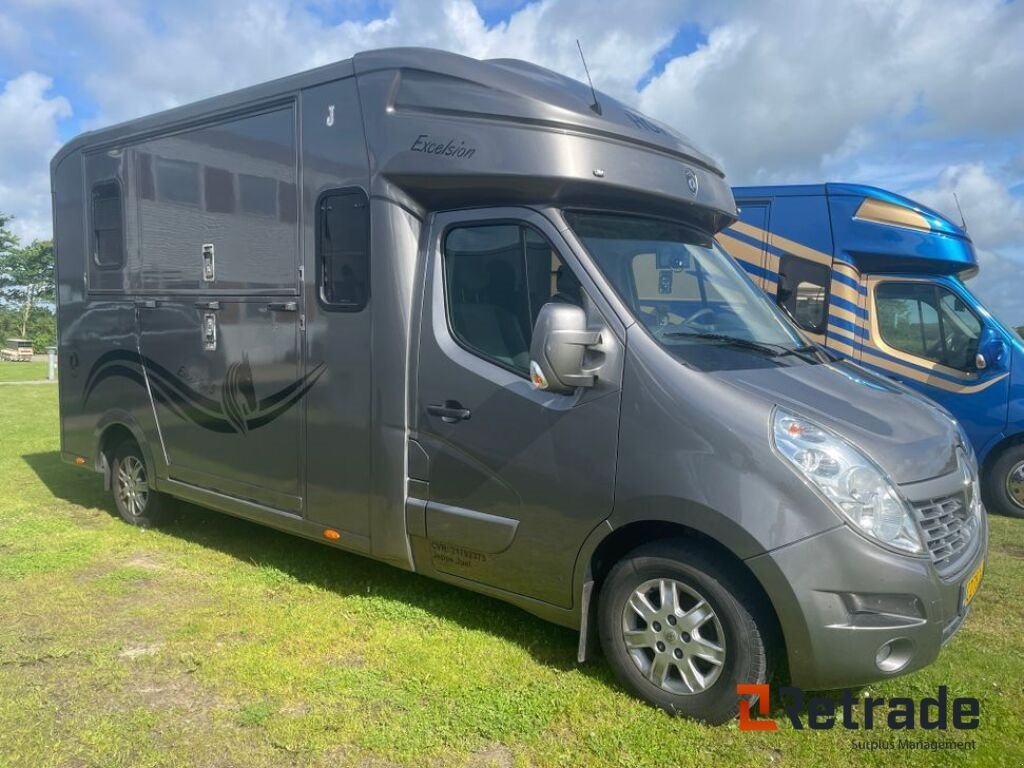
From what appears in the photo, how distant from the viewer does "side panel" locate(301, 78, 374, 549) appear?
15.6ft

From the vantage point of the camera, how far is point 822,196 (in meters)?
8.09

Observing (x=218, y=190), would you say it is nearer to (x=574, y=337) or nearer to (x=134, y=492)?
(x=134, y=492)

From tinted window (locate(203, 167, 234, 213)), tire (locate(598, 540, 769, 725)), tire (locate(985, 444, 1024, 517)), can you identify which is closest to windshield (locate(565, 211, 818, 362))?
tire (locate(598, 540, 769, 725))

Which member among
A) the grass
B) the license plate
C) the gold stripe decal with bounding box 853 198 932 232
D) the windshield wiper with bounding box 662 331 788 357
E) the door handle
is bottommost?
the grass

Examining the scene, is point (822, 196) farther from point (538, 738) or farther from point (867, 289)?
point (538, 738)

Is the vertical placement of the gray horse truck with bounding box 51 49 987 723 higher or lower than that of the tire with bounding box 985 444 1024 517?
higher

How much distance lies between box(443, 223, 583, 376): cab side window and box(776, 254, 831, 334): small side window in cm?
468

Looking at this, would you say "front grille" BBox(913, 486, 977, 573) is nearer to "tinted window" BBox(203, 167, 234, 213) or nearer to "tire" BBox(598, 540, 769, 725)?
"tire" BBox(598, 540, 769, 725)

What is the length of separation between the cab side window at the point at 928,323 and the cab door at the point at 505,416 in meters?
5.22

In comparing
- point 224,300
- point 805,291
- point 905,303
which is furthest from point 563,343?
point 905,303

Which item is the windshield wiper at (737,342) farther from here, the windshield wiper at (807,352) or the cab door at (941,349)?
the cab door at (941,349)

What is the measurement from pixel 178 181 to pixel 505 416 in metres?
3.37

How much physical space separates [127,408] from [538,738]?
15.2 feet

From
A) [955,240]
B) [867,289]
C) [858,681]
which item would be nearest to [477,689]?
[858,681]
